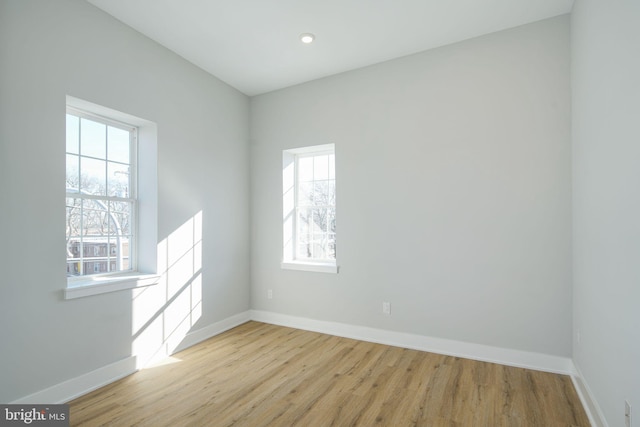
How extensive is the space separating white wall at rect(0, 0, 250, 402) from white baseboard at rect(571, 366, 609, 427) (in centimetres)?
352

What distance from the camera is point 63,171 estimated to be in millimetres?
2430

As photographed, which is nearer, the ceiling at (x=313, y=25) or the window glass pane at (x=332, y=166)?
the ceiling at (x=313, y=25)

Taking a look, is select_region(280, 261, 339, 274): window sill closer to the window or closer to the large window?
the window

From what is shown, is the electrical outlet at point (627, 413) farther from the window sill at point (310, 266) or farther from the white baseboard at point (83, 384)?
the white baseboard at point (83, 384)

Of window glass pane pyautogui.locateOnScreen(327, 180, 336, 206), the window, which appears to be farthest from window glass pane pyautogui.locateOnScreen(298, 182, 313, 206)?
window glass pane pyautogui.locateOnScreen(327, 180, 336, 206)

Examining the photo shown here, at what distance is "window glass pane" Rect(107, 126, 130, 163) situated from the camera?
296cm

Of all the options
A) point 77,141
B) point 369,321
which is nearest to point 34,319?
point 77,141

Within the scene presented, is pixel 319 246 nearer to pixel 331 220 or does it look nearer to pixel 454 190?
pixel 331 220

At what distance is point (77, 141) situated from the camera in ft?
8.79

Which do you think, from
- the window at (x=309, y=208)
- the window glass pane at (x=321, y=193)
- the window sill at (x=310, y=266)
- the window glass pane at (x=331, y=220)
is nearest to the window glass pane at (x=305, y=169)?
the window at (x=309, y=208)

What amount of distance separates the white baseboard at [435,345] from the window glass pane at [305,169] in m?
1.84

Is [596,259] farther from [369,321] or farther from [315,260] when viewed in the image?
[315,260]

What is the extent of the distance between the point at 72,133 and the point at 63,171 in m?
0.42

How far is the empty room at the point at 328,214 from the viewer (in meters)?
2.13
